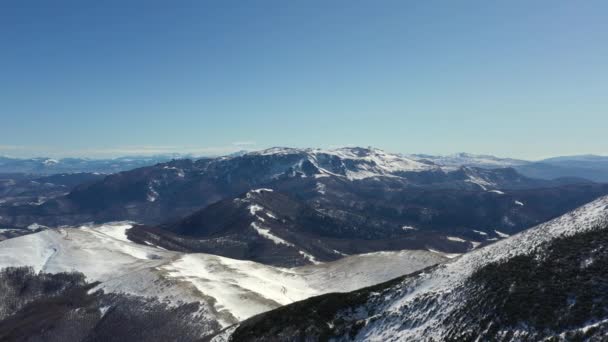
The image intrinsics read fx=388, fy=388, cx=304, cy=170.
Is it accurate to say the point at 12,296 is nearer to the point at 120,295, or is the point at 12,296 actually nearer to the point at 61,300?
the point at 61,300

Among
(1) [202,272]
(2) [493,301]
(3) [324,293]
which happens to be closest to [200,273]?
(1) [202,272]

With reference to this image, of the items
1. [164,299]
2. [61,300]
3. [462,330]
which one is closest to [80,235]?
[61,300]

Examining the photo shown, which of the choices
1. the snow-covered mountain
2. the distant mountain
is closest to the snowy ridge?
the distant mountain

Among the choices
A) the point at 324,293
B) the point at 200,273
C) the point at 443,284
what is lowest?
the point at 200,273

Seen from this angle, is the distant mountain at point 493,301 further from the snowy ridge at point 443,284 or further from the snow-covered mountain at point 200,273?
the snow-covered mountain at point 200,273

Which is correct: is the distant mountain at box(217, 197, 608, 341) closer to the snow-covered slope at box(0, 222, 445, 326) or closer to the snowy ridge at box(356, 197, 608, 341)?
the snowy ridge at box(356, 197, 608, 341)

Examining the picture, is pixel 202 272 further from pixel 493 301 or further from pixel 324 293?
pixel 493 301
